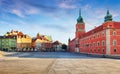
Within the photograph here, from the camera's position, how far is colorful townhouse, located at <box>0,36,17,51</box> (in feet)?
444

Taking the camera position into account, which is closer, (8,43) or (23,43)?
(8,43)

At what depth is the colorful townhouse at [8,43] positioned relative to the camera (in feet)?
444

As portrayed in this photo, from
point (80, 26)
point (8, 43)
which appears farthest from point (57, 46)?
point (80, 26)

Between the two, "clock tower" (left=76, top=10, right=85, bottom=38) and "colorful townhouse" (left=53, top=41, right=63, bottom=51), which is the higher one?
"clock tower" (left=76, top=10, right=85, bottom=38)

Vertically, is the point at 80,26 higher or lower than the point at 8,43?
higher

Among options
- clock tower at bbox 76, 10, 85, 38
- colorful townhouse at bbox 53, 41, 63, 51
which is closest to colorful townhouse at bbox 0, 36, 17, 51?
clock tower at bbox 76, 10, 85, 38

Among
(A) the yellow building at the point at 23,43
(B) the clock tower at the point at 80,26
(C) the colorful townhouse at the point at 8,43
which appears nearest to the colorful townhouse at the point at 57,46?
(A) the yellow building at the point at 23,43

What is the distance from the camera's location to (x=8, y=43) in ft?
444

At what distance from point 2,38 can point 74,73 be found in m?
127

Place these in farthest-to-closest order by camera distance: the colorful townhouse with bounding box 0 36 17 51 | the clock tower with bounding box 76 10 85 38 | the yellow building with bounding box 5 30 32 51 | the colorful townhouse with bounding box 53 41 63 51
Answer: the colorful townhouse with bounding box 53 41 63 51 < the yellow building with bounding box 5 30 32 51 < the colorful townhouse with bounding box 0 36 17 51 < the clock tower with bounding box 76 10 85 38

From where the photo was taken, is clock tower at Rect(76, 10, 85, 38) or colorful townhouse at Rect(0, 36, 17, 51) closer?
clock tower at Rect(76, 10, 85, 38)

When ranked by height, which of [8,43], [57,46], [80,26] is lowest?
[57,46]

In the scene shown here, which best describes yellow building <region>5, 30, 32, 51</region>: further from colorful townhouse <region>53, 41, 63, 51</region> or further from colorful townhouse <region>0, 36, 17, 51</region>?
colorful townhouse <region>53, 41, 63, 51</region>

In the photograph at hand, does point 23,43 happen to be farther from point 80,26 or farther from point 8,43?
point 80,26
